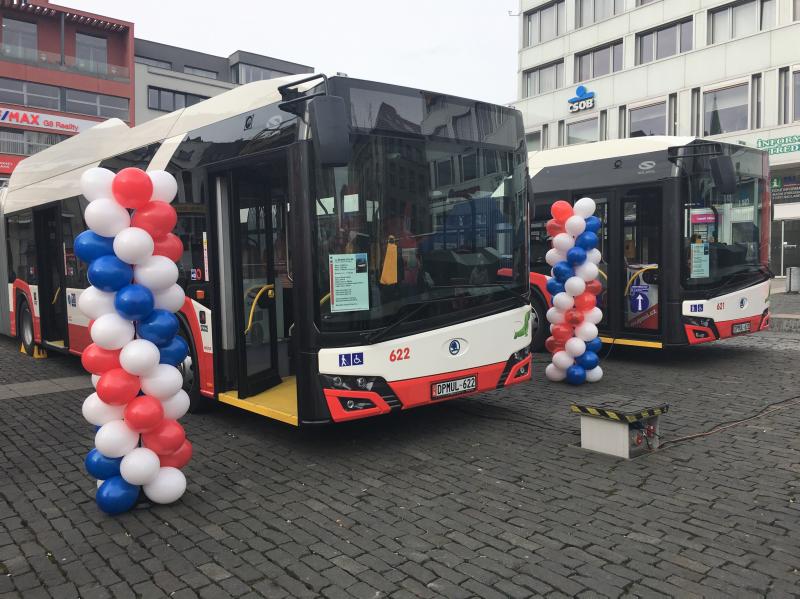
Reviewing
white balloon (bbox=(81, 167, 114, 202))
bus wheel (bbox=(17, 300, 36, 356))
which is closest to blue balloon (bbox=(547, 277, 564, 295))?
white balloon (bbox=(81, 167, 114, 202))

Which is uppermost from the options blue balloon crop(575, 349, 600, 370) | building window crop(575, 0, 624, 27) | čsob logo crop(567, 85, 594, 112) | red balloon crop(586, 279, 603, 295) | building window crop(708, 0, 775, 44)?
building window crop(575, 0, 624, 27)

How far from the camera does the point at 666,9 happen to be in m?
31.4

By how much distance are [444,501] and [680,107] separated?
30041mm

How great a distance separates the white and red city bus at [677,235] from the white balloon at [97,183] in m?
6.02

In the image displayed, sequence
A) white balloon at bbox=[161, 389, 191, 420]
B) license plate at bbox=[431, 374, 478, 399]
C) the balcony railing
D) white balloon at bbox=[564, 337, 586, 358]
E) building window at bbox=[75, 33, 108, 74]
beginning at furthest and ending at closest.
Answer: building window at bbox=[75, 33, 108, 74] < the balcony railing < white balloon at bbox=[564, 337, 586, 358] < license plate at bbox=[431, 374, 478, 399] < white balloon at bbox=[161, 389, 191, 420]

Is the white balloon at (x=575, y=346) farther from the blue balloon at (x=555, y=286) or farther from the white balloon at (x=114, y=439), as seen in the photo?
the white balloon at (x=114, y=439)

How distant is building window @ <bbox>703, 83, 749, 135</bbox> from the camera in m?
27.9

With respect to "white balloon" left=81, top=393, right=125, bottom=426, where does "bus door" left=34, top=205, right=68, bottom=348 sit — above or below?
above

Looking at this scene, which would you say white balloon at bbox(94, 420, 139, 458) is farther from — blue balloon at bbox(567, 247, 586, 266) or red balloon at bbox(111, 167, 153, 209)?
blue balloon at bbox(567, 247, 586, 266)

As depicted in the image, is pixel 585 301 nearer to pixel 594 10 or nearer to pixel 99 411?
pixel 99 411

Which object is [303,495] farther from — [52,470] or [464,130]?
[464,130]

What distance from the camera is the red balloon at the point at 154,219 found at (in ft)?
Answer: 14.8

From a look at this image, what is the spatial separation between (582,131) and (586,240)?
96.3 feet

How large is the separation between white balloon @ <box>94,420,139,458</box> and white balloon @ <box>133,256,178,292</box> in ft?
3.01
